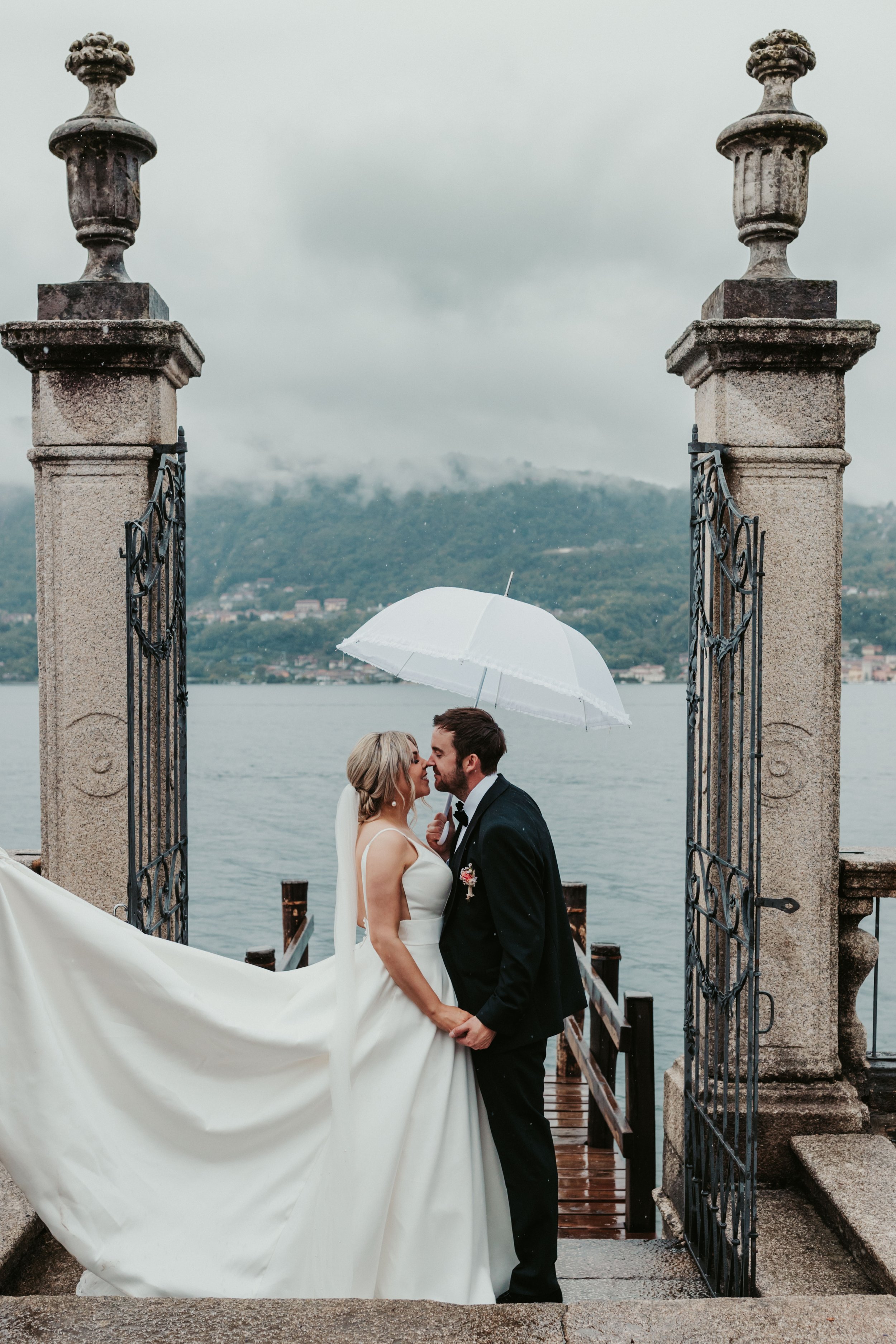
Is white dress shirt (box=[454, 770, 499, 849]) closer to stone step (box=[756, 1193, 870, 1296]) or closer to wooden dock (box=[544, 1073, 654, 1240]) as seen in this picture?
stone step (box=[756, 1193, 870, 1296])

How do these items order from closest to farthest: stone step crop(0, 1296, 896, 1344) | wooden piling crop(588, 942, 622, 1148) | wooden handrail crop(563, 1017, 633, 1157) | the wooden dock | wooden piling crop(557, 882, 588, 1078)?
stone step crop(0, 1296, 896, 1344) < wooden handrail crop(563, 1017, 633, 1157) < the wooden dock < wooden piling crop(588, 942, 622, 1148) < wooden piling crop(557, 882, 588, 1078)

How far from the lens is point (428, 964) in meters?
3.85

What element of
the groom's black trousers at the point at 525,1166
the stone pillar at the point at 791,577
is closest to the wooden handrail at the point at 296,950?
the groom's black trousers at the point at 525,1166

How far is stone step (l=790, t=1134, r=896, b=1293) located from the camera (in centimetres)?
371

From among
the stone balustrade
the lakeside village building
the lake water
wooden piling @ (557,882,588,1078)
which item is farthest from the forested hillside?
the stone balustrade

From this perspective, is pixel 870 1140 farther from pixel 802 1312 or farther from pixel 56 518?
pixel 56 518

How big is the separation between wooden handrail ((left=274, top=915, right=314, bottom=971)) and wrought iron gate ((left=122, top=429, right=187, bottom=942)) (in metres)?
1.65

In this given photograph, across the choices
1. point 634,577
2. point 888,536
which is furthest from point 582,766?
point 888,536

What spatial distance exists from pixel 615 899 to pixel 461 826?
27.2 m

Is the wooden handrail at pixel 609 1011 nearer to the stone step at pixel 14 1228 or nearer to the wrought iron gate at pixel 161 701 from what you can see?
the wrought iron gate at pixel 161 701

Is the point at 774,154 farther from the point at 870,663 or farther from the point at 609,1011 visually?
the point at 870,663

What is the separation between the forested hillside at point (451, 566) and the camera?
99.2 m

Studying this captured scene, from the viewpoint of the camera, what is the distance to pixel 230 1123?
3734mm

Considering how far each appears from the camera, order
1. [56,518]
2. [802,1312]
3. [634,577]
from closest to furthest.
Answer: [802,1312]
[56,518]
[634,577]
